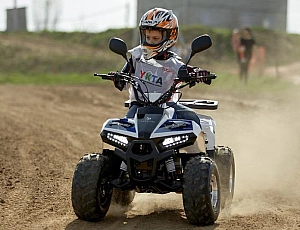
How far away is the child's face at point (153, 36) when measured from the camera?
23.8 feet

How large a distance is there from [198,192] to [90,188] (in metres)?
0.96

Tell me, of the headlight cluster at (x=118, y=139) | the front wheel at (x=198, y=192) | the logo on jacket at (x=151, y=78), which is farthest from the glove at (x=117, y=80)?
the front wheel at (x=198, y=192)

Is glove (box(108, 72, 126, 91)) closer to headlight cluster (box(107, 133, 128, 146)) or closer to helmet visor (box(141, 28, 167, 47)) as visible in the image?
helmet visor (box(141, 28, 167, 47))

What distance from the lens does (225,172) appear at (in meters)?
7.80

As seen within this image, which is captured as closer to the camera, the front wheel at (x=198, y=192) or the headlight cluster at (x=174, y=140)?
the front wheel at (x=198, y=192)

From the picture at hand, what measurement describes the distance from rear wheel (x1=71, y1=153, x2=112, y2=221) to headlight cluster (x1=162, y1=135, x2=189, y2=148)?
0.61m

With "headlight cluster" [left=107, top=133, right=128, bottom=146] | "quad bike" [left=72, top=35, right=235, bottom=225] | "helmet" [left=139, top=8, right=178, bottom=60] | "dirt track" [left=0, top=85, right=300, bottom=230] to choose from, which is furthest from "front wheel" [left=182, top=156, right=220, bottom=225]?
"helmet" [left=139, top=8, right=178, bottom=60]

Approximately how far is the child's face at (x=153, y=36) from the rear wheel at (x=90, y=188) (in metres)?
1.33

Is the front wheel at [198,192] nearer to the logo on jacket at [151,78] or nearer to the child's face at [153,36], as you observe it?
the logo on jacket at [151,78]

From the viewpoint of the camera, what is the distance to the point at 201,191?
628 cm

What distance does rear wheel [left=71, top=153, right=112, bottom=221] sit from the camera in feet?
21.2

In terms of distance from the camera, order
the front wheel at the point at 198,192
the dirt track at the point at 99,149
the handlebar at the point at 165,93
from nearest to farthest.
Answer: the front wheel at the point at 198,192, the dirt track at the point at 99,149, the handlebar at the point at 165,93

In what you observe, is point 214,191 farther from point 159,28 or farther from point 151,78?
point 159,28

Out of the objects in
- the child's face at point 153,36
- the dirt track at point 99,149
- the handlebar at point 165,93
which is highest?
the child's face at point 153,36
